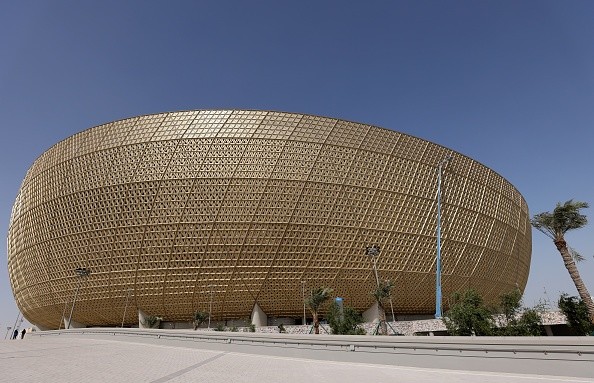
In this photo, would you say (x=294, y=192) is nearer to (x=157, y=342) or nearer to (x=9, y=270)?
(x=157, y=342)

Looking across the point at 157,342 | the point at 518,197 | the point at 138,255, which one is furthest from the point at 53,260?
the point at 518,197

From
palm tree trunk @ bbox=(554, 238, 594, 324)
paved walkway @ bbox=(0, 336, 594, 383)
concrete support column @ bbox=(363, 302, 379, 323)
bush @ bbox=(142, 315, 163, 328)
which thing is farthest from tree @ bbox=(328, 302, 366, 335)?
bush @ bbox=(142, 315, 163, 328)

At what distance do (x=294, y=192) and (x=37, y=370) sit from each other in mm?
27553

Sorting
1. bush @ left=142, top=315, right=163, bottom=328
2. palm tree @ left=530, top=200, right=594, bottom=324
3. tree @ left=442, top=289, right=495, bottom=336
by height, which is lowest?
tree @ left=442, top=289, right=495, bottom=336

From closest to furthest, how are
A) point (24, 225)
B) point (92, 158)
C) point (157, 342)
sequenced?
1. point (157, 342)
2. point (92, 158)
3. point (24, 225)

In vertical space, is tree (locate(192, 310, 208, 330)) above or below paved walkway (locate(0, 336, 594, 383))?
above

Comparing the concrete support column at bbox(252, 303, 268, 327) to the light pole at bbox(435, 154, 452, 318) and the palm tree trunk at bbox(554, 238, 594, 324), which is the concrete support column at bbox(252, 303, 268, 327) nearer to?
the light pole at bbox(435, 154, 452, 318)

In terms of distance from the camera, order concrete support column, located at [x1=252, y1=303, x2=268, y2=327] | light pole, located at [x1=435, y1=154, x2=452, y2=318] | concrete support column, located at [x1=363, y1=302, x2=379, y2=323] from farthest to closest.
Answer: concrete support column, located at [x1=363, y1=302, x2=379, y2=323]
light pole, located at [x1=435, y1=154, x2=452, y2=318]
concrete support column, located at [x1=252, y1=303, x2=268, y2=327]

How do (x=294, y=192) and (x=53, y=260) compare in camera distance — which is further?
(x=53, y=260)

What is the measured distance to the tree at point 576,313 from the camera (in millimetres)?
22172

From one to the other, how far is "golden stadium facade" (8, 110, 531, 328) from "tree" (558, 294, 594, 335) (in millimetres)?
14254

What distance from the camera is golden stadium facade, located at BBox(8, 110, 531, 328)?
33.1 meters

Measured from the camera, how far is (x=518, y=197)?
49.0 meters

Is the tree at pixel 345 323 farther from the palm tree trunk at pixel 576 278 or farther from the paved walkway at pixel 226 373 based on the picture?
the paved walkway at pixel 226 373
